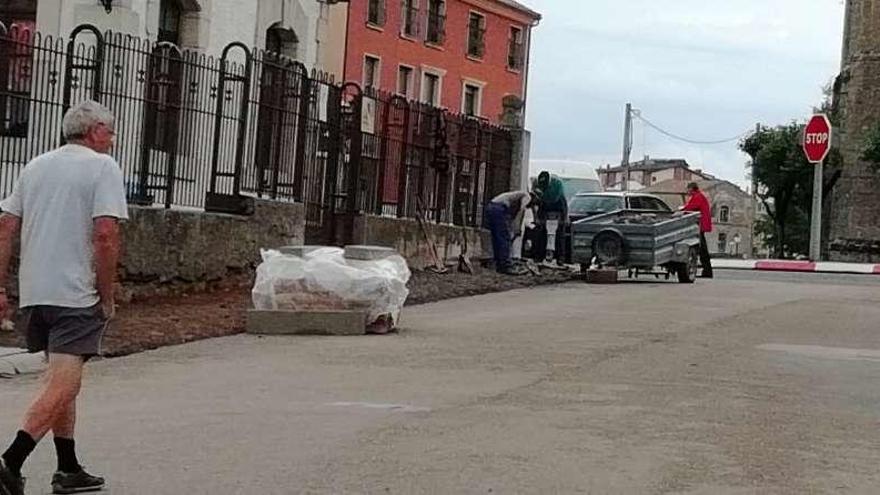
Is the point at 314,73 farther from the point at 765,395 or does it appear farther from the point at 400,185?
the point at 765,395

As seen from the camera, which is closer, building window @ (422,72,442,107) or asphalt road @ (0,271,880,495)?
asphalt road @ (0,271,880,495)

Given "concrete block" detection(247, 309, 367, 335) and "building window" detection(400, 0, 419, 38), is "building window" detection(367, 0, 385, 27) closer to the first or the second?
"building window" detection(400, 0, 419, 38)

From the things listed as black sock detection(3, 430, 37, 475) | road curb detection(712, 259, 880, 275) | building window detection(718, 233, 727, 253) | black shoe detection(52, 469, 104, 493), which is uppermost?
building window detection(718, 233, 727, 253)

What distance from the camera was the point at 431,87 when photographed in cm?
5569

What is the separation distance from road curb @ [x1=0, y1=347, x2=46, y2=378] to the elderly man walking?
444 centimetres

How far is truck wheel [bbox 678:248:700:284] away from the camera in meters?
23.2

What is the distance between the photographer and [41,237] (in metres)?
6.38

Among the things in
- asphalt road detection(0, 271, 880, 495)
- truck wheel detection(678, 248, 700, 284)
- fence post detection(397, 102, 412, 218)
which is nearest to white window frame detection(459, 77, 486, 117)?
truck wheel detection(678, 248, 700, 284)

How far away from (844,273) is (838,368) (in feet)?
71.7

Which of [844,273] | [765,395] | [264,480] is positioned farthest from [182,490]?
[844,273]

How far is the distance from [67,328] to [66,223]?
19.6 inches

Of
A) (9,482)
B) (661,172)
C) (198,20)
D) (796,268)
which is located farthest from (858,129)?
(661,172)

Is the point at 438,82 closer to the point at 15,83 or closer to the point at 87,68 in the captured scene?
the point at 87,68

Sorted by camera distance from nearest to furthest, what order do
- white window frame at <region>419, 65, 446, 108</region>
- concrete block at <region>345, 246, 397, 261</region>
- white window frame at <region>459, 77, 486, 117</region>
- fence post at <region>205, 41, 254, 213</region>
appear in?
concrete block at <region>345, 246, 397, 261</region>
fence post at <region>205, 41, 254, 213</region>
white window frame at <region>419, 65, 446, 108</region>
white window frame at <region>459, 77, 486, 117</region>
